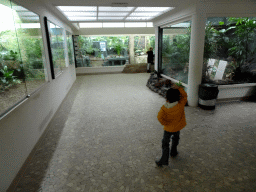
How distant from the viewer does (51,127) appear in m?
4.15

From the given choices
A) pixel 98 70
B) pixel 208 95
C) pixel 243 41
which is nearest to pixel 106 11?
pixel 208 95

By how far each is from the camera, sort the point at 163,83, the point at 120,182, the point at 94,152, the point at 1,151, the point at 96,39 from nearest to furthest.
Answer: the point at 1,151 → the point at 120,182 → the point at 94,152 → the point at 163,83 → the point at 96,39

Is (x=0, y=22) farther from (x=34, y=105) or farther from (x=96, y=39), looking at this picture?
(x=96, y=39)

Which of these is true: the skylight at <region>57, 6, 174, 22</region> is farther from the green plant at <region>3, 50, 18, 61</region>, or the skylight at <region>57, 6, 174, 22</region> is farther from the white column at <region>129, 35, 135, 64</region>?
the white column at <region>129, 35, 135, 64</region>

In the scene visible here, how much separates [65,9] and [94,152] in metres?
4.52

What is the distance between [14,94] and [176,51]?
586 centimetres

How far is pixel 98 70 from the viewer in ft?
41.4

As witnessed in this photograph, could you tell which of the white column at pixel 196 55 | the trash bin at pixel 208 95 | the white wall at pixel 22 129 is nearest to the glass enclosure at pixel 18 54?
the white wall at pixel 22 129

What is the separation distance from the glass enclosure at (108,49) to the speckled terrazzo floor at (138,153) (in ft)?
26.2

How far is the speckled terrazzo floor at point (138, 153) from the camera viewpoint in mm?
2379

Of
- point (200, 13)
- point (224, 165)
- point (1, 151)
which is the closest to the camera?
point (1, 151)

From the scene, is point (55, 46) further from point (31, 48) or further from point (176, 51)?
point (176, 51)

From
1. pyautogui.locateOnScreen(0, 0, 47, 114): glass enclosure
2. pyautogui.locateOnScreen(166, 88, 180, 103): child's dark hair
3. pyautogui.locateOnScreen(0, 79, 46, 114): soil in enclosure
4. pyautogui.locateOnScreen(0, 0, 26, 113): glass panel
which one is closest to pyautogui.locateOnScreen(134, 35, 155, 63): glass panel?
pyautogui.locateOnScreen(0, 0, 47, 114): glass enclosure

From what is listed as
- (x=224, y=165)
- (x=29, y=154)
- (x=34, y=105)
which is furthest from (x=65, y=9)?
(x=224, y=165)
